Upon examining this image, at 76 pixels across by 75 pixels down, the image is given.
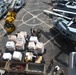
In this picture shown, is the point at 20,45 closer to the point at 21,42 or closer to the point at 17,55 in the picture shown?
the point at 21,42

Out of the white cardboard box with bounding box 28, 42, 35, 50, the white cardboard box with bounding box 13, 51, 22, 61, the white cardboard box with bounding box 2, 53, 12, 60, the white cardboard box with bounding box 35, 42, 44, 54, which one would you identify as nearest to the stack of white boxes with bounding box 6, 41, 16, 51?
the white cardboard box with bounding box 2, 53, 12, 60

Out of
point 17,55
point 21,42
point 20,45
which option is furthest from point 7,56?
point 21,42

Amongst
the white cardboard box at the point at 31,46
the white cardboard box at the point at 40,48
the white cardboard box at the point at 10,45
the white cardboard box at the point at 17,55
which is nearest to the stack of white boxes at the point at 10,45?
the white cardboard box at the point at 10,45

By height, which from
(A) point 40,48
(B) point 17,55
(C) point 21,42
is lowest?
(B) point 17,55

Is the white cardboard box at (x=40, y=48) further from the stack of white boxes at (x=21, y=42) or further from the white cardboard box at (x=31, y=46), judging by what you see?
the stack of white boxes at (x=21, y=42)

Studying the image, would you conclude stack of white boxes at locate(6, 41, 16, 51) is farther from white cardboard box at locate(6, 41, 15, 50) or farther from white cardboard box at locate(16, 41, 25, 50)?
white cardboard box at locate(16, 41, 25, 50)

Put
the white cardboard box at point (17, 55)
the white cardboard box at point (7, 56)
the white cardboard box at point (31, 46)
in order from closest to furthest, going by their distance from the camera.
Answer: the white cardboard box at point (17, 55) → the white cardboard box at point (7, 56) → the white cardboard box at point (31, 46)

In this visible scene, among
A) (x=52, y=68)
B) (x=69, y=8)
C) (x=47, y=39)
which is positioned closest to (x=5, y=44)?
(x=47, y=39)

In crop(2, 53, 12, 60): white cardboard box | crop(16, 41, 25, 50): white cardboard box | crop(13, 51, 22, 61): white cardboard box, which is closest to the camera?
crop(13, 51, 22, 61): white cardboard box

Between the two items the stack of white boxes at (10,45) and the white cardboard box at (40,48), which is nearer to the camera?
the white cardboard box at (40,48)

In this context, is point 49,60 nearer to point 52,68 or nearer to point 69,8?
point 52,68

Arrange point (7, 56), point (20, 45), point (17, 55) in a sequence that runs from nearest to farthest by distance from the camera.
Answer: point (17, 55), point (7, 56), point (20, 45)
